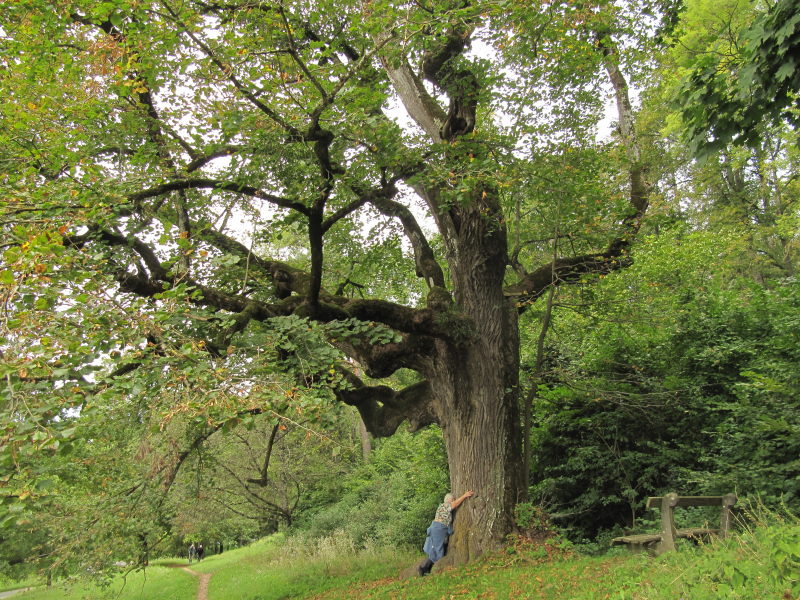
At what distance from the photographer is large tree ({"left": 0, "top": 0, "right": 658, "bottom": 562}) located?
3.74 metres

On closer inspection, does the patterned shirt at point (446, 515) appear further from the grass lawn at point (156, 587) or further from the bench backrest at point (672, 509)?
the grass lawn at point (156, 587)

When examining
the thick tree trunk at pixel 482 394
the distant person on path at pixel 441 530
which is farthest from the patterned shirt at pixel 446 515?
the thick tree trunk at pixel 482 394

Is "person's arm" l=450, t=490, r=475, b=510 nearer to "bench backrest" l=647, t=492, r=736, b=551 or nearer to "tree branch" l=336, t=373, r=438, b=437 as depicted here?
"tree branch" l=336, t=373, r=438, b=437

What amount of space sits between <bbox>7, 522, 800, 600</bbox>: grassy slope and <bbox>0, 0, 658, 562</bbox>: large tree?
0.88m

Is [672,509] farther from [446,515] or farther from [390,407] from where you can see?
[390,407]

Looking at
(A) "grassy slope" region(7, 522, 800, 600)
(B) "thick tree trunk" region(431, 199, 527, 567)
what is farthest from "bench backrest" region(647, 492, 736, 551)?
(B) "thick tree trunk" region(431, 199, 527, 567)

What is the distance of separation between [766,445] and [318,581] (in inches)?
350

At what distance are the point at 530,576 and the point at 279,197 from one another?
18.6 feet

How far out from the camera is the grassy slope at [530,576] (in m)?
3.37

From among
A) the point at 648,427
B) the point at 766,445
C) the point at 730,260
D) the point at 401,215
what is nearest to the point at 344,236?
the point at 401,215

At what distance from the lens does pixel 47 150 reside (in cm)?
593

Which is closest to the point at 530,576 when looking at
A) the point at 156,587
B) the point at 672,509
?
the point at 672,509

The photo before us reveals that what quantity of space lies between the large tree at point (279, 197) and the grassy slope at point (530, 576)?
0.88 m

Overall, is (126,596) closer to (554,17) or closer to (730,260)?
(554,17)
